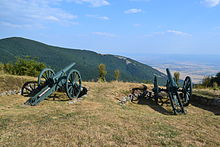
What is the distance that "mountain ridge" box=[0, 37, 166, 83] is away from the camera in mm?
109250

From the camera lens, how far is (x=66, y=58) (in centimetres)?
13250

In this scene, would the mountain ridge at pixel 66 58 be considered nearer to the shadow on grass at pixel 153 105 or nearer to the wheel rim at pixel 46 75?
the shadow on grass at pixel 153 105

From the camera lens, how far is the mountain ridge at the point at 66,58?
10925cm

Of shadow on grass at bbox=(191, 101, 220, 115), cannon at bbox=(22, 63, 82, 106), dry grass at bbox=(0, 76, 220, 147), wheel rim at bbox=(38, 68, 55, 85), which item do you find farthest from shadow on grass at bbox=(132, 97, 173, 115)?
wheel rim at bbox=(38, 68, 55, 85)

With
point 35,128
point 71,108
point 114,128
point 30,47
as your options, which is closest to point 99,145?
point 114,128

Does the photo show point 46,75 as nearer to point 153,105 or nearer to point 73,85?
point 73,85

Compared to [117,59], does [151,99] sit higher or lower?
lower

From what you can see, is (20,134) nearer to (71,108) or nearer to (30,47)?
(71,108)

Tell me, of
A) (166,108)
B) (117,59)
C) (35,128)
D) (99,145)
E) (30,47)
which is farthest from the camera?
(117,59)

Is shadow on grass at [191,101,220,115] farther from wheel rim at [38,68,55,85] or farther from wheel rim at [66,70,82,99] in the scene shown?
wheel rim at [38,68,55,85]

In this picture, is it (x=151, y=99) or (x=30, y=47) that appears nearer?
Result: (x=151, y=99)

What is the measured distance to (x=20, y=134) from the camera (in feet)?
18.8

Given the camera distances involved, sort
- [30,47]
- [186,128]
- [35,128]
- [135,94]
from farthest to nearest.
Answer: [30,47], [135,94], [186,128], [35,128]

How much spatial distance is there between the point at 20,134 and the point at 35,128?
0.54m
